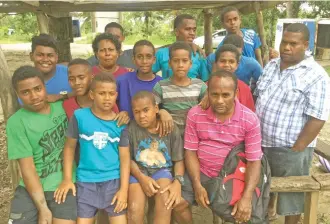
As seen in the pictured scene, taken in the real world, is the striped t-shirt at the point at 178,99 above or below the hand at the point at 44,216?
above

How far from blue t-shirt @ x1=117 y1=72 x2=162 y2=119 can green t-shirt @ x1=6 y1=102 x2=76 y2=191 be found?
630mm

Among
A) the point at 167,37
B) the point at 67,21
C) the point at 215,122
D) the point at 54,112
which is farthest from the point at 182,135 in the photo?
the point at 167,37

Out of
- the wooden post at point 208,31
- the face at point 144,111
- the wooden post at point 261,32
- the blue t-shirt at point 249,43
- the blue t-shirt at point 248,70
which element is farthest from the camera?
the wooden post at point 208,31

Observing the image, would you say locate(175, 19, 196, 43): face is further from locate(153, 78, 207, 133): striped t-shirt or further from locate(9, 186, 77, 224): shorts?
locate(9, 186, 77, 224): shorts

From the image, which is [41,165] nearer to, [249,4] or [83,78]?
[83,78]

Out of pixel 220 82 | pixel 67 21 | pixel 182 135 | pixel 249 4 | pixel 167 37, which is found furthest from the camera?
pixel 167 37

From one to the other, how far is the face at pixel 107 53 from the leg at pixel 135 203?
47.2 inches

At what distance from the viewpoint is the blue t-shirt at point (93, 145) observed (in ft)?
8.23

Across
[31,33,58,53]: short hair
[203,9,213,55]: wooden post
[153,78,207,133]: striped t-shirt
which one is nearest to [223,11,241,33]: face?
[153,78,207,133]: striped t-shirt

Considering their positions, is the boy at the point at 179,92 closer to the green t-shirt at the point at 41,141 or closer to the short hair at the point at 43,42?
the green t-shirt at the point at 41,141

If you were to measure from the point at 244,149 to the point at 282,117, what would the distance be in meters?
0.44

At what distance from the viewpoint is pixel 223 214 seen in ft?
8.35

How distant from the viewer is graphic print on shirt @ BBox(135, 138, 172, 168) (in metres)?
2.65

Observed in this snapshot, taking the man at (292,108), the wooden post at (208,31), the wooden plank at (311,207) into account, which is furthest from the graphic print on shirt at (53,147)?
the wooden post at (208,31)
